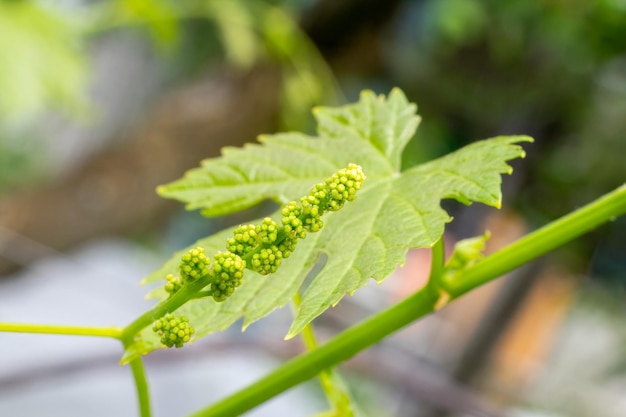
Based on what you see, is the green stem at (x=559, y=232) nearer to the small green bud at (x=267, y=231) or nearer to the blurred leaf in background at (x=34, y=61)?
the small green bud at (x=267, y=231)

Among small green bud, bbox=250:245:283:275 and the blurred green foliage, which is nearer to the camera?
small green bud, bbox=250:245:283:275

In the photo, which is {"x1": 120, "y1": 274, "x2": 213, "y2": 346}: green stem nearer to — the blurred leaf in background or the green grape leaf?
the green grape leaf

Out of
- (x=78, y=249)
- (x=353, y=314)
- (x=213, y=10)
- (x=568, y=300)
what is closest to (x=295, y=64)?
(x=213, y=10)

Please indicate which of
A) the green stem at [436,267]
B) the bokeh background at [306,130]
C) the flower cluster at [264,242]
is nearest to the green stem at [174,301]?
the flower cluster at [264,242]

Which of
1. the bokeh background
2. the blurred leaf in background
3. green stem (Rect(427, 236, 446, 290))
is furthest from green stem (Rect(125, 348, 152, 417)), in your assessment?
the blurred leaf in background

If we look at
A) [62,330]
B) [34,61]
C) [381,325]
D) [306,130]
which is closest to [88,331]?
[62,330]

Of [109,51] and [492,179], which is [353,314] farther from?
[492,179]
